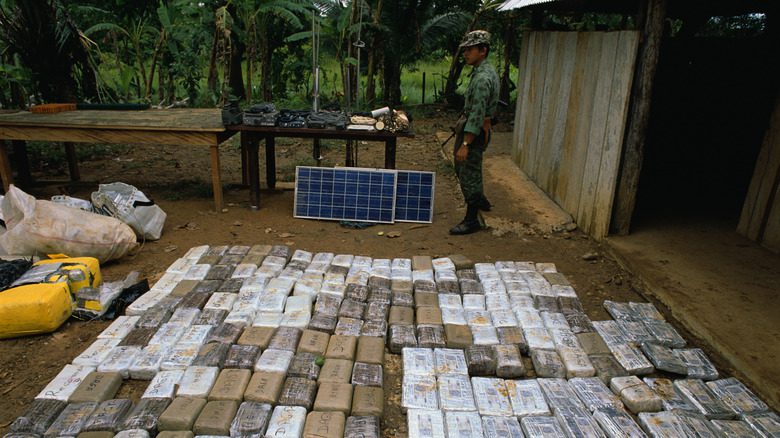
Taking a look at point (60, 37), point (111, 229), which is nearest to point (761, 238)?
point (111, 229)

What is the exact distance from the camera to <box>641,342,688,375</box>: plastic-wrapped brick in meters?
3.29

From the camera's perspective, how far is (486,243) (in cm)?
554

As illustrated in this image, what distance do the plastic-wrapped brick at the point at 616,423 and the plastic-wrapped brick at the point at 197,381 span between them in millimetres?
2120

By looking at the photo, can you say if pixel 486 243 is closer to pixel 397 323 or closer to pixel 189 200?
pixel 397 323

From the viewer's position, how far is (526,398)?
2.97 metres

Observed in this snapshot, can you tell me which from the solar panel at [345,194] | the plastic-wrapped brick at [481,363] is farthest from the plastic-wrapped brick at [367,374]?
the solar panel at [345,194]

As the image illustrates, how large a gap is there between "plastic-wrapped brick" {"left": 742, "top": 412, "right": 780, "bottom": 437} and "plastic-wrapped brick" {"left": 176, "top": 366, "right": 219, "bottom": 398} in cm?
295

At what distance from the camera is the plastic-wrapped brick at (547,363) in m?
3.25

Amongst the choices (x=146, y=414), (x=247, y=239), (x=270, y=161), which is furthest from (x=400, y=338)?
(x=270, y=161)

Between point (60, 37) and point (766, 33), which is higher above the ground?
point (766, 33)

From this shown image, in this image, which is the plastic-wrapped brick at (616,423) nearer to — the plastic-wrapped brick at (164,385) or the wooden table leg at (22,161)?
the plastic-wrapped brick at (164,385)

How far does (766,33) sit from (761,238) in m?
3.71

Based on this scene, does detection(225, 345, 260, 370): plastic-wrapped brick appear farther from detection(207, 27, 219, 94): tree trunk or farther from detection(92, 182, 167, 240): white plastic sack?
detection(207, 27, 219, 94): tree trunk

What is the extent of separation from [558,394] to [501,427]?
48 centimetres
